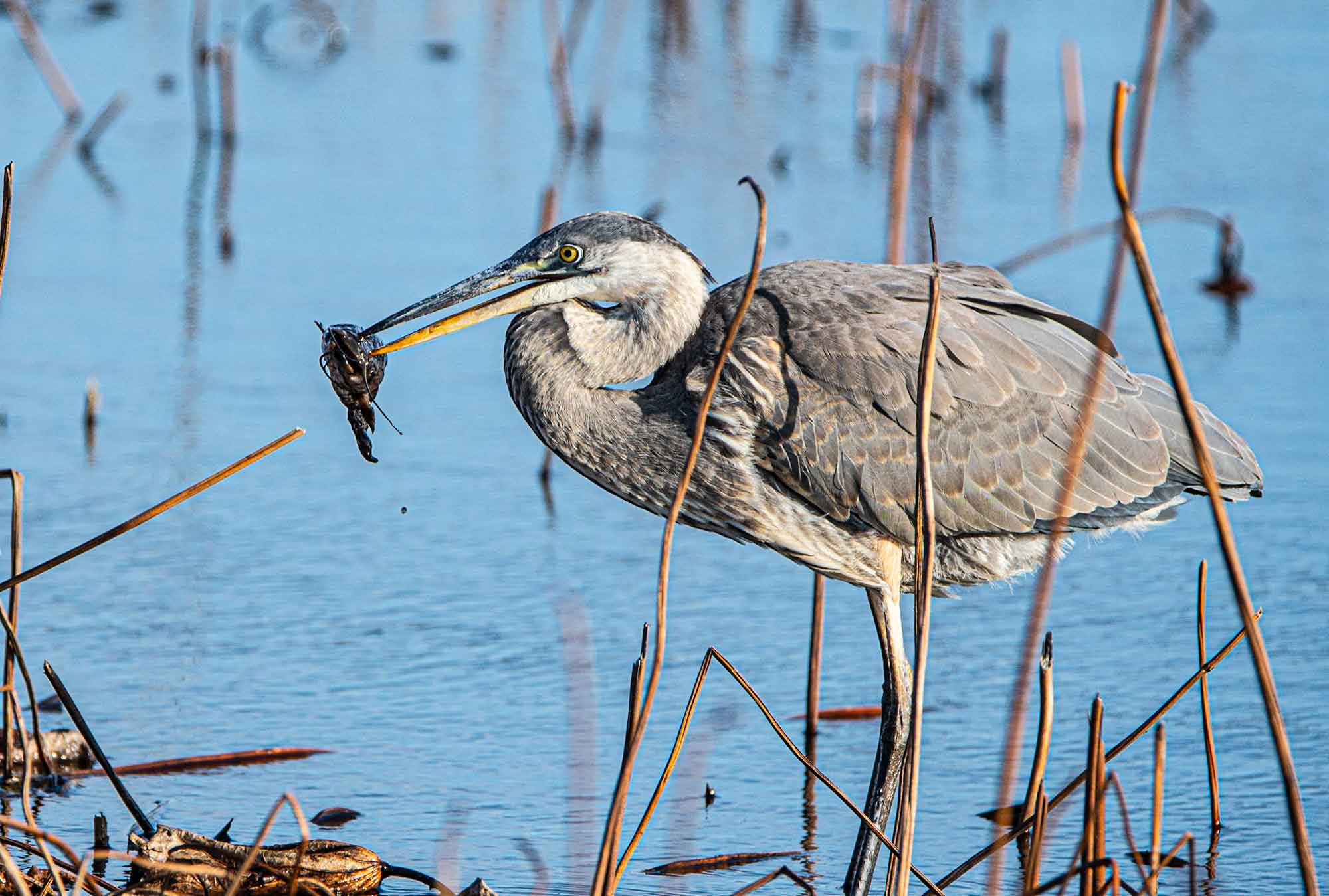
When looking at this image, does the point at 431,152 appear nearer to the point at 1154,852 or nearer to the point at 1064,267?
→ the point at 1064,267

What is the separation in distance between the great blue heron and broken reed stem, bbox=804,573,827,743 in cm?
17

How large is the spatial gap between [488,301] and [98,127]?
704 cm

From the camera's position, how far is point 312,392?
25.4 ft

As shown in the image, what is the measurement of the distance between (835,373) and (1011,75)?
8.84 m

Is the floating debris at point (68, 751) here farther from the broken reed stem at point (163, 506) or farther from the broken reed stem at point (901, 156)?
the broken reed stem at point (901, 156)

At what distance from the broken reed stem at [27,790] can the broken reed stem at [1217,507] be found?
6.39ft

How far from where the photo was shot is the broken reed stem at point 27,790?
325 centimetres

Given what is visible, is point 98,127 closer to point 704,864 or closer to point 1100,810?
point 704,864

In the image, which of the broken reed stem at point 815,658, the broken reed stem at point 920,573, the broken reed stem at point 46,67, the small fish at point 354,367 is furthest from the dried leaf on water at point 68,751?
the broken reed stem at point 46,67

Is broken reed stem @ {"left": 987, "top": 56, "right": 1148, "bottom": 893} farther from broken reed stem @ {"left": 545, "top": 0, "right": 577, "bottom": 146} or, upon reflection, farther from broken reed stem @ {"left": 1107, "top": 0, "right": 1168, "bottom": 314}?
broken reed stem @ {"left": 545, "top": 0, "right": 577, "bottom": 146}

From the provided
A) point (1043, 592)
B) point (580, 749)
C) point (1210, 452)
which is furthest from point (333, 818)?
point (1210, 452)

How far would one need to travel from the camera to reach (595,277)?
469 cm

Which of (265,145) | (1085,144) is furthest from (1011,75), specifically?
(265,145)

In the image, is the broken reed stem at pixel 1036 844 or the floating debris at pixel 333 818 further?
the floating debris at pixel 333 818
